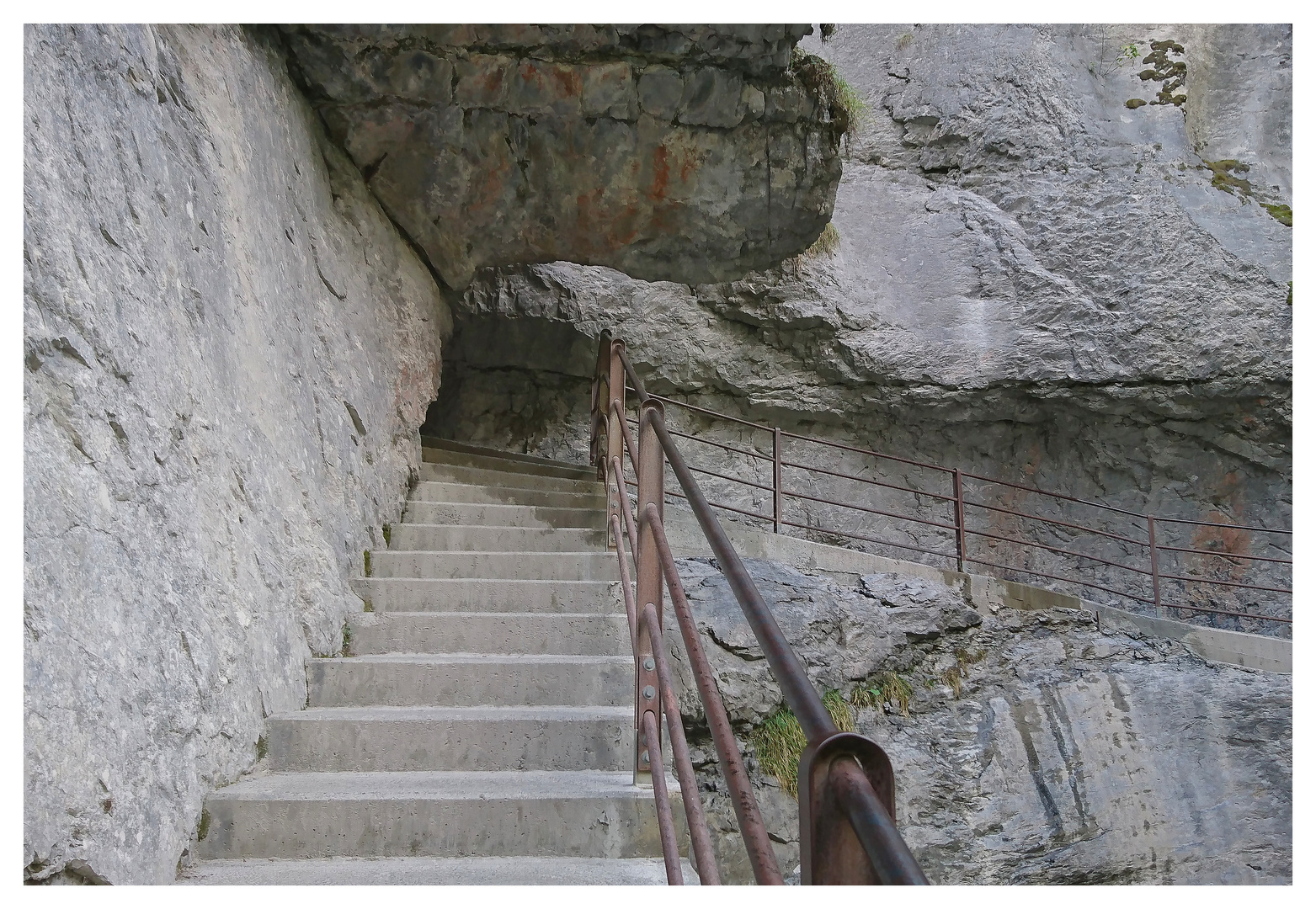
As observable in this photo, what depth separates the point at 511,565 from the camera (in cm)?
413

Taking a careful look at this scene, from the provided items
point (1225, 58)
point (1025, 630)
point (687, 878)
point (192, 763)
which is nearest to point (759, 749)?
point (1025, 630)

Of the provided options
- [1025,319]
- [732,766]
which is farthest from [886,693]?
[1025,319]

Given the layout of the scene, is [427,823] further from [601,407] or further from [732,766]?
[601,407]

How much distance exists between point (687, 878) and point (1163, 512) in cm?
762

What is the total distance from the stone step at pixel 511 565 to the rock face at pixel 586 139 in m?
1.82

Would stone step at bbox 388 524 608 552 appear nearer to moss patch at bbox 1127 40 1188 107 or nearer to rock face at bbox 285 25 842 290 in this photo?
rock face at bbox 285 25 842 290

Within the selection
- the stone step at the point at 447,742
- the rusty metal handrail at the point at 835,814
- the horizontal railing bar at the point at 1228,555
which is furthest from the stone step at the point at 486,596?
the horizontal railing bar at the point at 1228,555

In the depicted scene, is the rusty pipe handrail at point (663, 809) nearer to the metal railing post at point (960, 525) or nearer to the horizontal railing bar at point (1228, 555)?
the metal railing post at point (960, 525)

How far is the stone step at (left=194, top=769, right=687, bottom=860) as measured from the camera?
2.33m

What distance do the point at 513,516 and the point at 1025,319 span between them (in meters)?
5.26

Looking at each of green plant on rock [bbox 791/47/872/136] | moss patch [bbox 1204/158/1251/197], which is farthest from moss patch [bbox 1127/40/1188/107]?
green plant on rock [bbox 791/47/872/136]

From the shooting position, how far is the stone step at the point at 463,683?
3.13 metres

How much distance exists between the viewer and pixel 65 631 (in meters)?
1.86

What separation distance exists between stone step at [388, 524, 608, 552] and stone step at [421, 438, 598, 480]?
1246 mm
